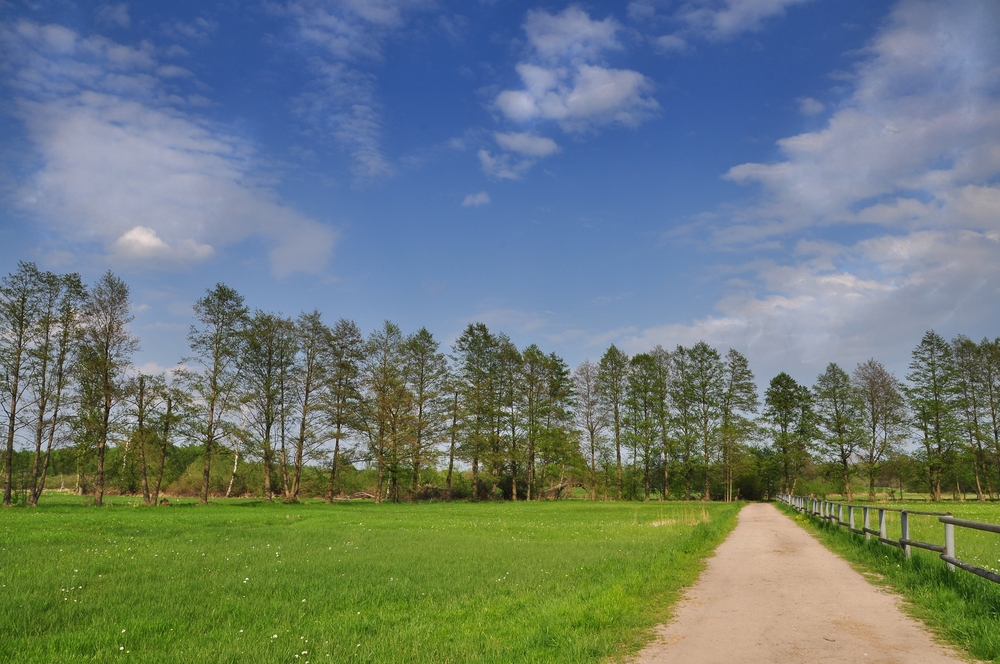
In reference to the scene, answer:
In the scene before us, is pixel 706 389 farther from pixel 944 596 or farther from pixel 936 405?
pixel 944 596

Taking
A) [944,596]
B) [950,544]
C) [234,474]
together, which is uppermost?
[950,544]

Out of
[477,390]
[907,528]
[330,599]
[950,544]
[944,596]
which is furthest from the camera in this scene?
[477,390]

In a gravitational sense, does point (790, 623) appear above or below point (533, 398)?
below

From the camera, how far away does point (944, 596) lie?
8.38 meters

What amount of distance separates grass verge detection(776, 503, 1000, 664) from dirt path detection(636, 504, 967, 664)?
0.27m

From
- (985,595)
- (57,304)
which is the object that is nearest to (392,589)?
(985,595)

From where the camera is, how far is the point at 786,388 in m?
75.2

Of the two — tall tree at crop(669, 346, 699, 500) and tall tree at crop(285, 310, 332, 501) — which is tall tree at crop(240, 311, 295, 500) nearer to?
tall tree at crop(285, 310, 332, 501)

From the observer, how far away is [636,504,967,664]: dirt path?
6242 millimetres

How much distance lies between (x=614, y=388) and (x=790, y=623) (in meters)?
63.9

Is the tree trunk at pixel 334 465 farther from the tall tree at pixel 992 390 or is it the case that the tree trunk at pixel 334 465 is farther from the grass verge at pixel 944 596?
the tall tree at pixel 992 390

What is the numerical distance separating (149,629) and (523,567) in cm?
783

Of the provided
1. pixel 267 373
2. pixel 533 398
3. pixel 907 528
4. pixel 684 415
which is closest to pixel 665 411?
pixel 684 415

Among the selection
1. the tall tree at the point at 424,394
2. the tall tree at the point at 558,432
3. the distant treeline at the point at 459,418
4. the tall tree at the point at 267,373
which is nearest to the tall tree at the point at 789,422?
the distant treeline at the point at 459,418
